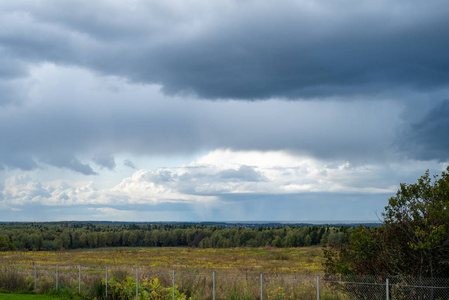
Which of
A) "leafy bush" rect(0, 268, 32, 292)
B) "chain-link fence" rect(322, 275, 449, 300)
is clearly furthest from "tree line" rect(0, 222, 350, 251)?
"chain-link fence" rect(322, 275, 449, 300)

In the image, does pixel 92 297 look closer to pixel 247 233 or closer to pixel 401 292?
pixel 401 292

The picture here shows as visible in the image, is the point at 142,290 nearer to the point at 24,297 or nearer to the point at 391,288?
the point at 24,297

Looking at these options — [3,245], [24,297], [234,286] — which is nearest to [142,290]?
[234,286]

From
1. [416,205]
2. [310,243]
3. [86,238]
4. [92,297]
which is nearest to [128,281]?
[92,297]

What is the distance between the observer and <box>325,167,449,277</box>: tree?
17.7 metres

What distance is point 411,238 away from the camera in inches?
728

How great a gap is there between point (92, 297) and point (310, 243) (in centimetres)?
11092

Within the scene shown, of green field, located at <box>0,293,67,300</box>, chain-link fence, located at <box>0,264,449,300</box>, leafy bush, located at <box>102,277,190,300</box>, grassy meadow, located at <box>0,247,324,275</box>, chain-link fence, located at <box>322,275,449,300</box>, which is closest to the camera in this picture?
chain-link fence, located at <box>322,275,449,300</box>

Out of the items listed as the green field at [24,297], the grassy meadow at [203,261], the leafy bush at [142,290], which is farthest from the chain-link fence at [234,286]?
the grassy meadow at [203,261]

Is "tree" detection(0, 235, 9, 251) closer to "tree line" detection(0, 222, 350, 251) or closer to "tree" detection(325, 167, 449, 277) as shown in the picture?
"tree line" detection(0, 222, 350, 251)

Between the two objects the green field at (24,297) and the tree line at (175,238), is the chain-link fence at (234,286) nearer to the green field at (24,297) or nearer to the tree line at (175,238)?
the green field at (24,297)

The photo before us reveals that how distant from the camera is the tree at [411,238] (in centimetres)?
1769

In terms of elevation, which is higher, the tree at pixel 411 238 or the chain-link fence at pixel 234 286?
the tree at pixel 411 238

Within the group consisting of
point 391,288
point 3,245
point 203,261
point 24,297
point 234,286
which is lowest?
point 3,245
